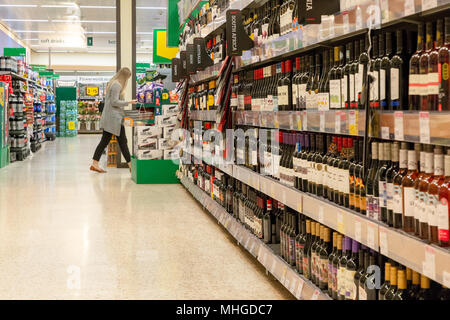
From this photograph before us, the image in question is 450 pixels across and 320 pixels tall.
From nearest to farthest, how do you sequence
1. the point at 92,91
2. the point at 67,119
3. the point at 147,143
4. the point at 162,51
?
the point at 147,143, the point at 162,51, the point at 67,119, the point at 92,91

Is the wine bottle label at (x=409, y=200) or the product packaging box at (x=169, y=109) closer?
the wine bottle label at (x=409, y=200)

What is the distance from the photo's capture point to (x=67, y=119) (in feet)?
80.5

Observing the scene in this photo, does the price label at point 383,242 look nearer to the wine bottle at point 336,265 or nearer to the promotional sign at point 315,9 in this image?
the wine bottle at point 336,265

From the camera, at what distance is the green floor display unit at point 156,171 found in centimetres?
794

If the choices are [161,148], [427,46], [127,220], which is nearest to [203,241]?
[127,220]

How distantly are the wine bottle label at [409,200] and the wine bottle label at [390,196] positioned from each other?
0.08 metres

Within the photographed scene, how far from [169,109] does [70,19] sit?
11.7m

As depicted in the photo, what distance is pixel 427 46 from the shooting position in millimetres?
1895

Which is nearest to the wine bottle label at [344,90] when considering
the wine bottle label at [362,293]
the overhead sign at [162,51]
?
the wine bottle label at [362,293]

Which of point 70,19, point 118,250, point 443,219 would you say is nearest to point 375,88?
point 443,219

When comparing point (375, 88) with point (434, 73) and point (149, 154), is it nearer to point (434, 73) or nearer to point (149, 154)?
point (434, 73)

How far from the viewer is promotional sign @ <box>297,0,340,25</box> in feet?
8.36

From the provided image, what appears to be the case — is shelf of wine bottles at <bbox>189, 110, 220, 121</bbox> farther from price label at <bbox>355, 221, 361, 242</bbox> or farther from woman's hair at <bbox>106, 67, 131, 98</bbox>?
price label at <bbox>355, 221, 361, 242</bbox>

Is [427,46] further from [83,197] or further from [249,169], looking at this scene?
[83,197]
